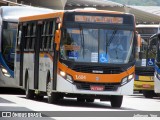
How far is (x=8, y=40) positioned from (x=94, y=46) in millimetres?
8822

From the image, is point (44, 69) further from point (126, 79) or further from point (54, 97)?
point (126, 79)

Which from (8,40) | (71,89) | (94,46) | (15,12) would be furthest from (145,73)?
(71,89)

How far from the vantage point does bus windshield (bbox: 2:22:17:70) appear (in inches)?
1231

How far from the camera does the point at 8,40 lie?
31.4 meters

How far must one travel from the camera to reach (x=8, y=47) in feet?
103

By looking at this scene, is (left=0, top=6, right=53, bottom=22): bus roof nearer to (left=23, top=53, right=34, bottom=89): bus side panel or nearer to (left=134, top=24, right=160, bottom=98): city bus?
(left=23, top=53, right=34, bottom=89): bus side panel

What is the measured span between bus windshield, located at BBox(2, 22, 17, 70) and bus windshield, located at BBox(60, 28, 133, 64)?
27.4ft

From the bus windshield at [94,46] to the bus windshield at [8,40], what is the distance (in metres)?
8.36

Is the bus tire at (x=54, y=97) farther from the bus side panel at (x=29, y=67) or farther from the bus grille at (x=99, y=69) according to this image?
the bus side panel at (x=29, y=67)

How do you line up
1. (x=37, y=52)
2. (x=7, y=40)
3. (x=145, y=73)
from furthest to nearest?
1. (x=145, y=73)
2. (x=7, y=40)
3. (x=37, y=52)

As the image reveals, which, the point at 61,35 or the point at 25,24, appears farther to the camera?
the point at 25,24

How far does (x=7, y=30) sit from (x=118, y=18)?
8.55 metres

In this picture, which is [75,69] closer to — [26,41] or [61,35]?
[61,35]

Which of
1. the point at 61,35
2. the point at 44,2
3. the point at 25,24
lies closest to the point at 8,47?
the point at 25,24
